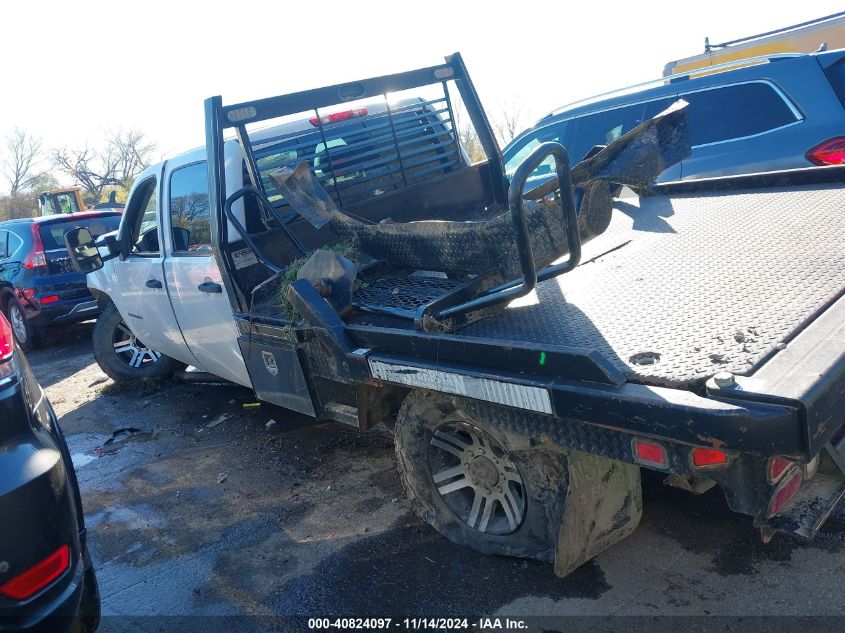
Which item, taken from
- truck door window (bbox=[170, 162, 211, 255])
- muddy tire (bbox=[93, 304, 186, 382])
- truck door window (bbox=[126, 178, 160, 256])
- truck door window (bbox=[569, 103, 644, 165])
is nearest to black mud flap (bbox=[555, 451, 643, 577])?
truck door window (bbox=[170, 162, 211, 255])

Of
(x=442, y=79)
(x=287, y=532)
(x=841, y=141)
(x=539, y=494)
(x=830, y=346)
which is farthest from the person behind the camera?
(x=841, y=141)

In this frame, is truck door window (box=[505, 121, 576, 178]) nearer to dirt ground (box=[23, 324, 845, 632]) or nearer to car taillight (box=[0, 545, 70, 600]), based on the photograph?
dirt ground (box=[23, 324, 845, 632])

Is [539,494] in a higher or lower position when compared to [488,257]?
lower

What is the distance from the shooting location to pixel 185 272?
16.8ft

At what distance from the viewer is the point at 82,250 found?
5824mm

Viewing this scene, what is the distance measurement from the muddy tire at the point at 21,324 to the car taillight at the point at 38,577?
802 cm

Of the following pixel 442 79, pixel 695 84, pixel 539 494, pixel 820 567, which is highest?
pixel 442 79

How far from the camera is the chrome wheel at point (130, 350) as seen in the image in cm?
720

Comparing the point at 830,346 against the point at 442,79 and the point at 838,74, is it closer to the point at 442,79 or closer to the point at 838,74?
the point at 442,79

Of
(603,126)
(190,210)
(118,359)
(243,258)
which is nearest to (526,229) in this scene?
(243,258)

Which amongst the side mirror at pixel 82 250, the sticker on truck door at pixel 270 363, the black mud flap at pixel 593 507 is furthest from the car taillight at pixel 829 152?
the side mirror at pixel 82 250

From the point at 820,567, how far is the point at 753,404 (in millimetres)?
1446

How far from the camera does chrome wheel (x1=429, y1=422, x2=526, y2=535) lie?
3150 millimetres

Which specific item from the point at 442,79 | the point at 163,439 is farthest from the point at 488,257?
the point at 163,439
